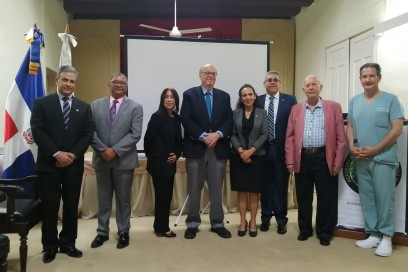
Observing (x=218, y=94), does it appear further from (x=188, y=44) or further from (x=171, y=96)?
(x=188, y=44)

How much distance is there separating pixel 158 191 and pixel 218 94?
1.01 metres

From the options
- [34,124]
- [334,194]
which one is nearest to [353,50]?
[334,194]

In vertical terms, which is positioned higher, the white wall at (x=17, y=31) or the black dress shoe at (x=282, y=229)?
the white wall at (x=17, y=31)

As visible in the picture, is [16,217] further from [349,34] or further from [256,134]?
[349,34]

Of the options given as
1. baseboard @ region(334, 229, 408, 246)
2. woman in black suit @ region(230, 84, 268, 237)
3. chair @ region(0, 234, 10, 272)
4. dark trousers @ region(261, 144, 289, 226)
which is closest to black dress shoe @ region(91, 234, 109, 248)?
chair @ region(0, 234, 10, 272)

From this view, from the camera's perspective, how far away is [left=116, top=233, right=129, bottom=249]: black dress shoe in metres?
2.87

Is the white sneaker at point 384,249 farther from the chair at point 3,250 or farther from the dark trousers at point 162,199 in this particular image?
the chair at point 3,250

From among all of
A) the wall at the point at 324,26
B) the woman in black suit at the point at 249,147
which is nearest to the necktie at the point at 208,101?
the woman in black suit at the point at 249,147

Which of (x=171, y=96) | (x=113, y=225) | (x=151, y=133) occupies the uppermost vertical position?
(x=171, y=96)

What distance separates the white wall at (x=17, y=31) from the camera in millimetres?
3945

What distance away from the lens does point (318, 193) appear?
3055mm

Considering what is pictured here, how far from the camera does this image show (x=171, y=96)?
3.03 m

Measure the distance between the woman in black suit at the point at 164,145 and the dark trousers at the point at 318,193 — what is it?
3.69 ft

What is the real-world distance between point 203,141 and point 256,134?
1.55 feet
